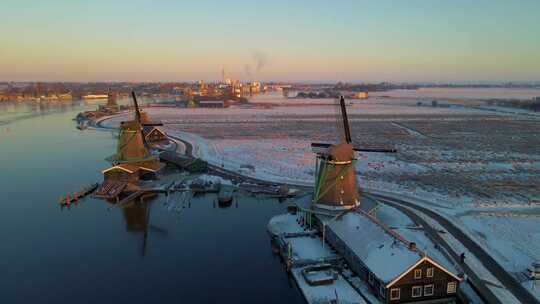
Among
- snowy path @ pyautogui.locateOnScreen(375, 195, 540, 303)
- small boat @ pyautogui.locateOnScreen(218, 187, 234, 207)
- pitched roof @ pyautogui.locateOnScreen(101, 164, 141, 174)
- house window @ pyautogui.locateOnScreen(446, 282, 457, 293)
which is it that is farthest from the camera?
pitched roof @ pyautogui.locateOnScreen(101, 164, 141, 174)

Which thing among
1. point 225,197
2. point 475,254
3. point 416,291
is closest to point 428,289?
point 416,291

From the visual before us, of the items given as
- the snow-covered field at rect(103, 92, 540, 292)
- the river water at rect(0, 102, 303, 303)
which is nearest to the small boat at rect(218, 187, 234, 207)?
the river water at rect(0, 102, 303, 303)

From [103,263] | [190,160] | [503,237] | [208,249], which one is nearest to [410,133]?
[190,160]

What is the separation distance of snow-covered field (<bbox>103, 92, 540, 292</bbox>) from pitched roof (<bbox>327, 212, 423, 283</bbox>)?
22.0 feet

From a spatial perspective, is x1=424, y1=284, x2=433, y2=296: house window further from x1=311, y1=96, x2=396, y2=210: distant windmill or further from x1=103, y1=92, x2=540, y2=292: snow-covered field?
x1=311, y1=96, x2=396, y2=210: distant windmill

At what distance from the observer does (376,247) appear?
1859cm

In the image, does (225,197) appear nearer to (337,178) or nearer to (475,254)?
(337,178)

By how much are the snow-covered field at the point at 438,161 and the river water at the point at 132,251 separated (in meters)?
10.6

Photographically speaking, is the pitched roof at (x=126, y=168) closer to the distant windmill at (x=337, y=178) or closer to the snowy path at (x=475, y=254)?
→ the distant windmill at (x=337, y=178)

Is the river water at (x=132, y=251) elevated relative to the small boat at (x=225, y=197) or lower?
lower

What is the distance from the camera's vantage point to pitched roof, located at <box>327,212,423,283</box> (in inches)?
676

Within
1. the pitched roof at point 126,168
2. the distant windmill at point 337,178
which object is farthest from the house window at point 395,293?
the pitched roof at point 126,168

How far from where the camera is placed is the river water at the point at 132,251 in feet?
62.4

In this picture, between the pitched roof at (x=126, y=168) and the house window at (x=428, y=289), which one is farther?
the pitched roof at (x=126, y=168)
